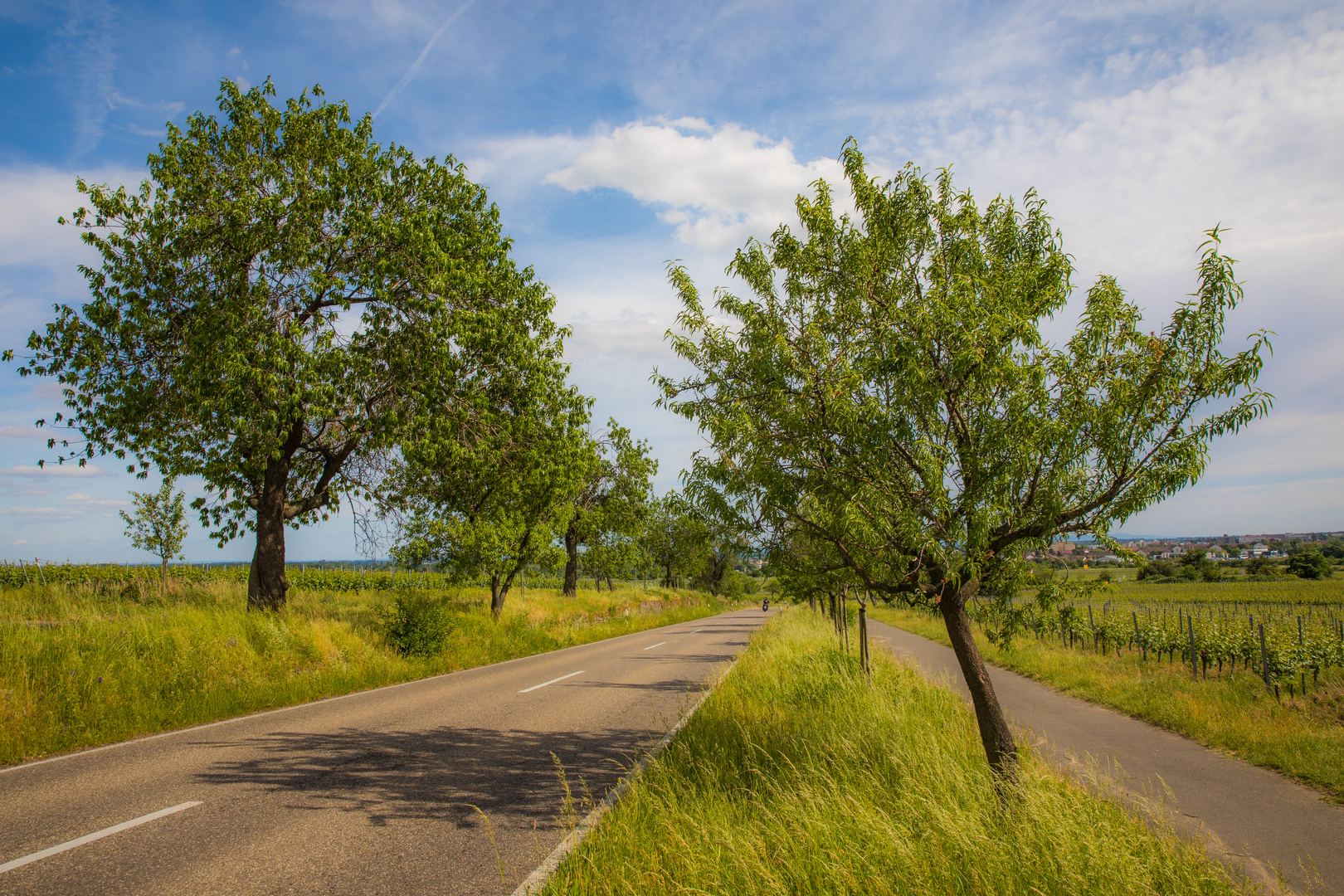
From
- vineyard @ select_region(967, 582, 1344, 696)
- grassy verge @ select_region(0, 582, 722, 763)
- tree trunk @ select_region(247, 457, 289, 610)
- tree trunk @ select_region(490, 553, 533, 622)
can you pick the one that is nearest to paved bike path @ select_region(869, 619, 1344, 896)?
vineyard @ select_region(967, 582, 1344, 696)

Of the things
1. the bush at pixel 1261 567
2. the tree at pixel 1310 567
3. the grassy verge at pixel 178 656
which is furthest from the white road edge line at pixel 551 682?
the bush at pixel 1261 567

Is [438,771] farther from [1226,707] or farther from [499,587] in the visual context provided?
[1226,707]

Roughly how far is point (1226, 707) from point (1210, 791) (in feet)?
18.2

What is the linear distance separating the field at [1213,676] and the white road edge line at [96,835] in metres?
6.79

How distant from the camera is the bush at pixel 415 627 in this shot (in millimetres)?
13070

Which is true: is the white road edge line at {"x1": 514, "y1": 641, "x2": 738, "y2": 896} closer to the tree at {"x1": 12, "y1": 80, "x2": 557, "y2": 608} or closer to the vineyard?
the vineyard

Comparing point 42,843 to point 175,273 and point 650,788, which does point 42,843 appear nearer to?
point 650,788

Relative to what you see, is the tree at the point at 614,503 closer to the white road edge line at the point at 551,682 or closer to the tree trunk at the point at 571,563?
the tree trunk at the point at 571,563

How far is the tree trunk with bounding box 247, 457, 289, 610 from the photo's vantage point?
12930mm

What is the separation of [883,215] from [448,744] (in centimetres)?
725

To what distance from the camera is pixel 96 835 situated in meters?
4.20

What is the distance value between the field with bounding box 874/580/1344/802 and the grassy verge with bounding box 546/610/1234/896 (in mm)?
1325

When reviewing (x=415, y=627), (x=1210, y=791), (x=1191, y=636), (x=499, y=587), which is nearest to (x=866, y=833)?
(x=1210, y=791)

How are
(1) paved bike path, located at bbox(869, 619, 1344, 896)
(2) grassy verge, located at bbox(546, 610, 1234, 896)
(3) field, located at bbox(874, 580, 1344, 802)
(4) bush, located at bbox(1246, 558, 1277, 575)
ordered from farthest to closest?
1. (4) bush, located at bbox(1246, 558, 1277, 575)
2. (3) field, located at bbox(874, 580, 1344, 802)
3. (1) paved bike path, located at bbox(869, 619, 1344, 896)
4. (2) grassy verge, located at bbox(546, 610, 1234, 896)
